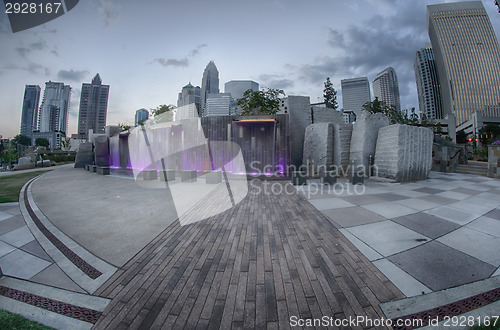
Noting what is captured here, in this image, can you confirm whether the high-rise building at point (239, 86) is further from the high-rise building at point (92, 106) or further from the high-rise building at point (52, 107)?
the high-rise building at point (52, 107)

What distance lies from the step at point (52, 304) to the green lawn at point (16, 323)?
37 millimetres

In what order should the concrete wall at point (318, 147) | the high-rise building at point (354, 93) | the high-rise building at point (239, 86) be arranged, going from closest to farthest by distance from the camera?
1. the concrete wall at point (318, 147)
2. the high-rise building at point (354, 93)
3. the high-rise building at point (239, 86)

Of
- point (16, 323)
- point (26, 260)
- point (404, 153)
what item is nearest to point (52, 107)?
point (26, 260)

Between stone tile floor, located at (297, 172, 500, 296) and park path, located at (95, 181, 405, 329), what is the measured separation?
41cm

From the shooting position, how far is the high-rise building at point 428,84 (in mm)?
120000

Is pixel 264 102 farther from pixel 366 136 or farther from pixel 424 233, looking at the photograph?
pixel 424 233

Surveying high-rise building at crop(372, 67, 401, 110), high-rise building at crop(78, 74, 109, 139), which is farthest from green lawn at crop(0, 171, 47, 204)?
high-rise building at crop(372, 67, 401, 110)

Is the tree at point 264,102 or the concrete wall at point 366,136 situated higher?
the tree at point 264,102

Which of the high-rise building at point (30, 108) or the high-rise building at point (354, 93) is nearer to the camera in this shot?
the high-rise building at point (30, 108)

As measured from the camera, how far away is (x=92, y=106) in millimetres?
131125

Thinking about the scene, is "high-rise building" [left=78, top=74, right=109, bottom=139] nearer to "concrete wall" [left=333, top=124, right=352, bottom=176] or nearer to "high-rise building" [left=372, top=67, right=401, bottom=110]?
"concrete wall" [left=333, top=124, right=352, bottom=176]

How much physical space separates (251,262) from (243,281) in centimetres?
45

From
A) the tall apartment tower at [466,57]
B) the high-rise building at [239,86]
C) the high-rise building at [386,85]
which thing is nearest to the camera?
the tall apartment tower at [466,57]

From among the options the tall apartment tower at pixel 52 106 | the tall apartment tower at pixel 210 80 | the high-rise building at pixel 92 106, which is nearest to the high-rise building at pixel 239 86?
the tall apartment tower at pixel 210 80
